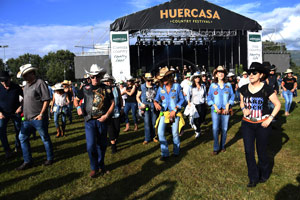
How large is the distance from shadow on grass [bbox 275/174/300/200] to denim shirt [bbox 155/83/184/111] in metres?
2.33

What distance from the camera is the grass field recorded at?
3.50m

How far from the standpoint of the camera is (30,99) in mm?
4527

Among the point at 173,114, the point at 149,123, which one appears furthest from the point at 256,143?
the point at 149,123

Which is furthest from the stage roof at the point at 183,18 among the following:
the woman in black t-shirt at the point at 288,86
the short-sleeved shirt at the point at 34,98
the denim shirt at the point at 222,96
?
the denim shirt at the point at 222,96

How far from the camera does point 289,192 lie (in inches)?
131

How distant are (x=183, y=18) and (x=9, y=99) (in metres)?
20.0

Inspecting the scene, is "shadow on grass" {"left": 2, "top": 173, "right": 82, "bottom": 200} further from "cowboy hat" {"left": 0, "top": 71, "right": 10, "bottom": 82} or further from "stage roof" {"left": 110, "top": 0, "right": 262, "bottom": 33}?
"stage roof" {"left": 110, "top": 0, "right": 262, "bottom": 33}

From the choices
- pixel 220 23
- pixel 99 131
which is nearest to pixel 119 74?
pixel 220 23

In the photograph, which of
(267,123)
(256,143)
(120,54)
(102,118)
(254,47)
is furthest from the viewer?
(254,47)

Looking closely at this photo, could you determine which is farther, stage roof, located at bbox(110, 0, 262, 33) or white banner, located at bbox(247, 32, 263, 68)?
white banner, located at bbox(247, 32, 263, 68)

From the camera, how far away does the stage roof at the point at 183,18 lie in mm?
21672

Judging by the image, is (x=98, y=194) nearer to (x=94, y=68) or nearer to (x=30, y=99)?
(x=94, y=68)

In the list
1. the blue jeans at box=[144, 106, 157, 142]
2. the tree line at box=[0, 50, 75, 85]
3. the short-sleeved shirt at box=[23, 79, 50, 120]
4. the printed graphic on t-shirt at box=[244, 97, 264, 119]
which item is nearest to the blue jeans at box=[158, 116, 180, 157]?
the blue jeans at box=[144, 106, 157, 142]

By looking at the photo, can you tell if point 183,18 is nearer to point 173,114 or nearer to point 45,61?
point 173,114
